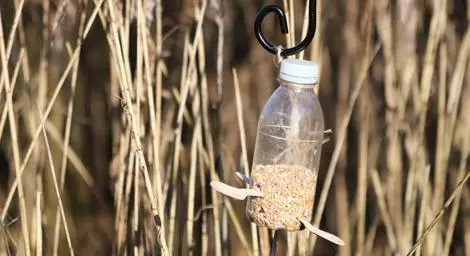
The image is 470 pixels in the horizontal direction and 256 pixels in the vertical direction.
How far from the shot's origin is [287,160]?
3.23 feet

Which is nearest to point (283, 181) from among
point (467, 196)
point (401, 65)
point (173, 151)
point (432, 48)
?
point (173, 151)

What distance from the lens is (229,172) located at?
6.72ft

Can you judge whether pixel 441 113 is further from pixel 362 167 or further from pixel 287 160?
pixel 287 160

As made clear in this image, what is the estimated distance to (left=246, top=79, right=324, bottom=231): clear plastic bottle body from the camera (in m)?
0.95

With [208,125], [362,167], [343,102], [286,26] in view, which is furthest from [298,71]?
[343,102]

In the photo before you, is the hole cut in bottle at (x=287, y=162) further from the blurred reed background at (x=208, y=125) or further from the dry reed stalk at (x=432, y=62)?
the dry reed stalk at (x=432, y=62)

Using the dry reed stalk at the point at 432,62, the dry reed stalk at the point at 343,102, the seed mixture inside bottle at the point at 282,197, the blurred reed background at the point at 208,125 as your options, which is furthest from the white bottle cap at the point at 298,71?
the dry reed stalk at the point at 343,102

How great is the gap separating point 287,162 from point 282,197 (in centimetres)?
5

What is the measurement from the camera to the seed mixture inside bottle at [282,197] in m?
0.95

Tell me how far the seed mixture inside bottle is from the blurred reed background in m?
0.17

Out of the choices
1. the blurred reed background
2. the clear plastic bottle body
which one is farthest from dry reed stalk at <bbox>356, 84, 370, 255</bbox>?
the clear plastic bottle body

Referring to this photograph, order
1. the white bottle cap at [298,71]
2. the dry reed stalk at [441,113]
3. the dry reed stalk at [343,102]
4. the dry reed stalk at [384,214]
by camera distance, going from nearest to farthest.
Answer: the white bottle cap at [298,71], the dry reed stalk at [441,113], the dry reed stalk at [384,214], the dry reed stalk at [343,102]

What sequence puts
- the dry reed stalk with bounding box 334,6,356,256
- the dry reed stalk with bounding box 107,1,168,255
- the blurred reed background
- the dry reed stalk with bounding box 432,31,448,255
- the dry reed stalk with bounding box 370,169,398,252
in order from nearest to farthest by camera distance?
the dry reed stalk with bounding box 107,1,168,255
the blurred reed background
the dry reed stalk with bounding box 432,31,448,255
the dry reed stalk with bounding box 370,169,398,252
the dry reed stalk with bounding box 334,6,356,256

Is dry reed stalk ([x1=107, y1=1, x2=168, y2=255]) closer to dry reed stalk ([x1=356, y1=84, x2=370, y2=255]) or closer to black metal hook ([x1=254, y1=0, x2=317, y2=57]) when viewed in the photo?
black metal hook ([x1=254, y1=0, x2=317, y2=57])
